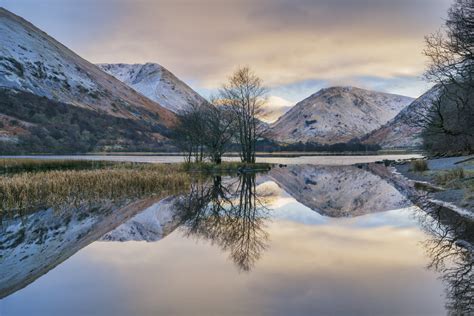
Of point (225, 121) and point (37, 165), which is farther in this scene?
point (225, 121)

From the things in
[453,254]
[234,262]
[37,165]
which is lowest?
[234,262]

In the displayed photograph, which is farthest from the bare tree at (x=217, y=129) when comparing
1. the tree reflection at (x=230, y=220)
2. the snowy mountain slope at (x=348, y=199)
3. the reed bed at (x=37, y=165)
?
the tree reflection at (x=230, y=220)

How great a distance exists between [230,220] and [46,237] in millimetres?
8760

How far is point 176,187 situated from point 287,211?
46.0ft

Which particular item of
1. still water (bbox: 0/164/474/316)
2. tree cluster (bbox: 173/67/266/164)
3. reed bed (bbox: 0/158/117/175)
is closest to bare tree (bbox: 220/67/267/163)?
tree cluster (bbox: 173/67/266/164)

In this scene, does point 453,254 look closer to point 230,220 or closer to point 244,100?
point 230,220

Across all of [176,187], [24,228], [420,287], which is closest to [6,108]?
[176,187]

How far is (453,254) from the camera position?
1346 centimetres

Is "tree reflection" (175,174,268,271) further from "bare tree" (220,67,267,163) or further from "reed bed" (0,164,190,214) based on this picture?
"bare tree" (220,67,267,163)

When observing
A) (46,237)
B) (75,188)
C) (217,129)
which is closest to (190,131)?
(217,129)

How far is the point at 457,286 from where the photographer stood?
10.5m

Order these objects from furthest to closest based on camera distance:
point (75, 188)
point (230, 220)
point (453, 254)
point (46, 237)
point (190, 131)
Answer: point (190, 131) < point (75, 188) < point (230, 220) < point (46, 237) < point (453, 254)

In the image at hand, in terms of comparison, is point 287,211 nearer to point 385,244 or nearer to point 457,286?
point 385,244

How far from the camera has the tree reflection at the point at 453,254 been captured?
376 inches
